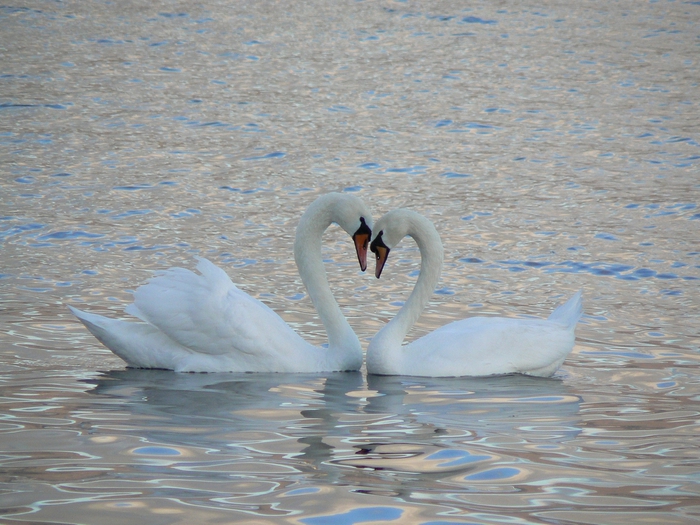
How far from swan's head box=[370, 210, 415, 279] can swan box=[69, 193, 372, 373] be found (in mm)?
77

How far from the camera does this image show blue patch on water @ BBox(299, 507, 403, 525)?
443 centimetres

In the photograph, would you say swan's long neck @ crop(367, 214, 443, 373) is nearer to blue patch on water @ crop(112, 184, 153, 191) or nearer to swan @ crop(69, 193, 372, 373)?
swan @ crop(69, 193, 372, 373)

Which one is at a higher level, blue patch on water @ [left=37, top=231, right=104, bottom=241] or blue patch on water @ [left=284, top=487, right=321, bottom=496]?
blue patch on water @ [left=37, top=231, right=104, bottom=241]

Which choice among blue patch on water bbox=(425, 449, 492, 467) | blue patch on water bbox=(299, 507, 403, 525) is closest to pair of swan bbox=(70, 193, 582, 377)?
blue patch on water bbox=(425, 449, 492, 467)

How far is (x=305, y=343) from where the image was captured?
24.1ft

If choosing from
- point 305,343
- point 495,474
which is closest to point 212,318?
point 305,343

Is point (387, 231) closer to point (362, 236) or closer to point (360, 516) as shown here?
point (362, 236)

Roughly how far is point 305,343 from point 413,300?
81 cm

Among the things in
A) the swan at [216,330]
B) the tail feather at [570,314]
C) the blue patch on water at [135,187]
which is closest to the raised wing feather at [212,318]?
the swan at [216,330]

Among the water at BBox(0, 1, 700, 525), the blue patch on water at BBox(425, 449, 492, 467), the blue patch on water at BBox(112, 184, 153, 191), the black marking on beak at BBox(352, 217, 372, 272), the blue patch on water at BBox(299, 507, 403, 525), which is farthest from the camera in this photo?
the blue patch on water at BBox(112, 184, 153, 191)

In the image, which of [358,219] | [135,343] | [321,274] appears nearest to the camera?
[135,343]

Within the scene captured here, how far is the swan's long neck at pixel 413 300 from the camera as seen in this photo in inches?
285

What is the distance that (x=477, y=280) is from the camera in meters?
9.80

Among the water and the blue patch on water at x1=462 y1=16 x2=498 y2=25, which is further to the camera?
the blue patch on water at x1=462 y1=16 x2=498 y2=25
